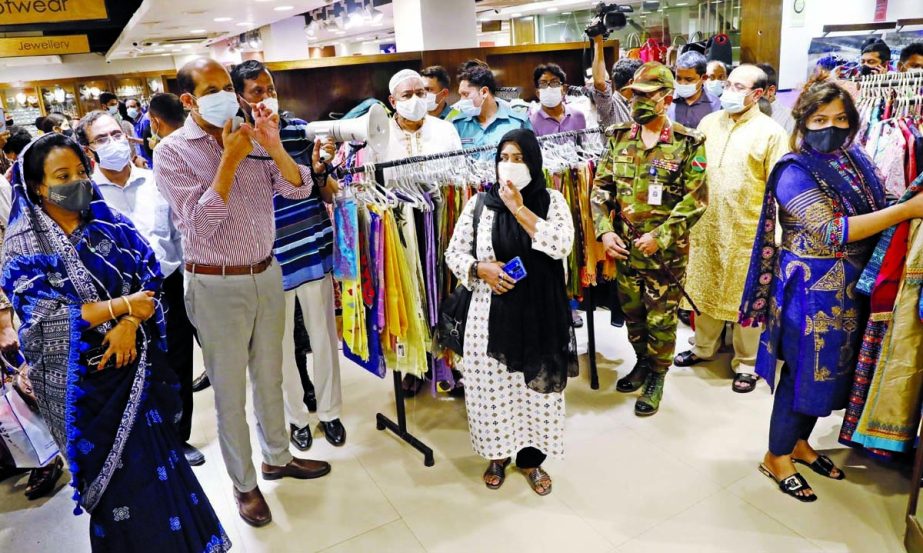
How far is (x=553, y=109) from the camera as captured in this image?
4.43 m

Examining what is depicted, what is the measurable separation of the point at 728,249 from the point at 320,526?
2492 millimetres

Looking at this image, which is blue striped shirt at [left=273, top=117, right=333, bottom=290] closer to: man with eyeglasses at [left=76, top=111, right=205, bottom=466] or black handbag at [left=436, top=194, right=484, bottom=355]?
man with eyeglasses at [left=76, top=111, right=205, bottom=466]

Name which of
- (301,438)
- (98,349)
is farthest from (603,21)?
(98,349)

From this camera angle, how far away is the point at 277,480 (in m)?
2.89

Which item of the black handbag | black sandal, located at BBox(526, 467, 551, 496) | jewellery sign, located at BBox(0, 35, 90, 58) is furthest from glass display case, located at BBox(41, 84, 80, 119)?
black sandal, located at BBox(526, 467, 551, 496)

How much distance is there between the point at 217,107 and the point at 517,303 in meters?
1.28

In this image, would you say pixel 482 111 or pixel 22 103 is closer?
pixel 482 111

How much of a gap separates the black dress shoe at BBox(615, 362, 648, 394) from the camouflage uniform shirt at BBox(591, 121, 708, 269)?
663 millimetres

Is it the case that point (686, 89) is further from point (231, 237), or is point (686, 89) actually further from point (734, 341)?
point (231, 237)

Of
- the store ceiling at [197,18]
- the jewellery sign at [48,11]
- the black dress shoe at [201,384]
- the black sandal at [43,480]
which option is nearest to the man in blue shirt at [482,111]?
the black dress shoe at [201,384]

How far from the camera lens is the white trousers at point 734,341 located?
3555 mm

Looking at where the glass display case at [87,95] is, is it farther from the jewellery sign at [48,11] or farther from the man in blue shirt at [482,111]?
the man in blue shirt at [482,111]

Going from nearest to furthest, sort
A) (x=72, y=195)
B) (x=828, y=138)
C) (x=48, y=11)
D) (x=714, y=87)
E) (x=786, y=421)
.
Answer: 1. (x=72, y=195)
2. (x=828, y=138)
3. (x=786, y=421)
4. (x=714, y=87)
5. (x=48, y=11)

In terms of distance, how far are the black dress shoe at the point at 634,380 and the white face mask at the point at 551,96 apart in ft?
6.20
